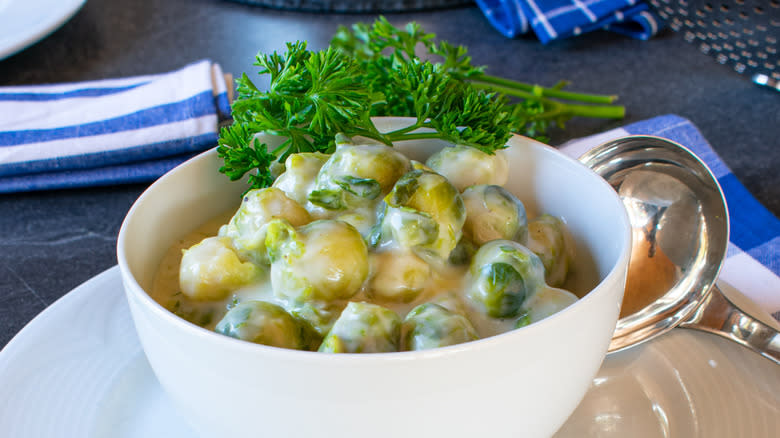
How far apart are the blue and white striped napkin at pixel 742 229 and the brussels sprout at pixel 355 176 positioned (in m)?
0.48

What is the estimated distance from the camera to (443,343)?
1.65 ft

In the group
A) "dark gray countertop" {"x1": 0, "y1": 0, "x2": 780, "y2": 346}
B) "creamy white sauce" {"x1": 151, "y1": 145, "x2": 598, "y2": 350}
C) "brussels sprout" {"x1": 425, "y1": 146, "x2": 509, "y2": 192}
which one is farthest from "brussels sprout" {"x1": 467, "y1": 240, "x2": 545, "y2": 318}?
"dark gray countertop" {"x1": 0, "y1": 0, "x2": 780, "y2": 346}

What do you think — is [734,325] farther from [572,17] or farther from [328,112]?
[572,17]

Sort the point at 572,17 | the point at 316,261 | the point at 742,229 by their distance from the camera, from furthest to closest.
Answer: the point at 572,17, the point at 742,229, the point at 316,261

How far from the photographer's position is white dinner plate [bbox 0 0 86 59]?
1389 mm

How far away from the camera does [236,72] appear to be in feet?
5.22

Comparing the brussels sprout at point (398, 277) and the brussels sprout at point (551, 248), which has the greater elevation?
the brussels sprout at point (398, 277)

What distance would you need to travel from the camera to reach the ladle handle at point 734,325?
2.20 feet

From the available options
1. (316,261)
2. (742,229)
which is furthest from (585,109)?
(316,261)

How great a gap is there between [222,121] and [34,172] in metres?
0.31

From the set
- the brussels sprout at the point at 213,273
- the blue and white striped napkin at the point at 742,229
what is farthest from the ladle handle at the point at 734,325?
the brussels sprout at the point at 213,273

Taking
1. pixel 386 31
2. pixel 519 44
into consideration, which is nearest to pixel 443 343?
pixel 386 31

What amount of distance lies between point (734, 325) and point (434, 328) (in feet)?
1.22

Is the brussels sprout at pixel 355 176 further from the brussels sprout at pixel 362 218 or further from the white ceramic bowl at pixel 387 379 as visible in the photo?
the white ceramic bowl at pixel 387 379
